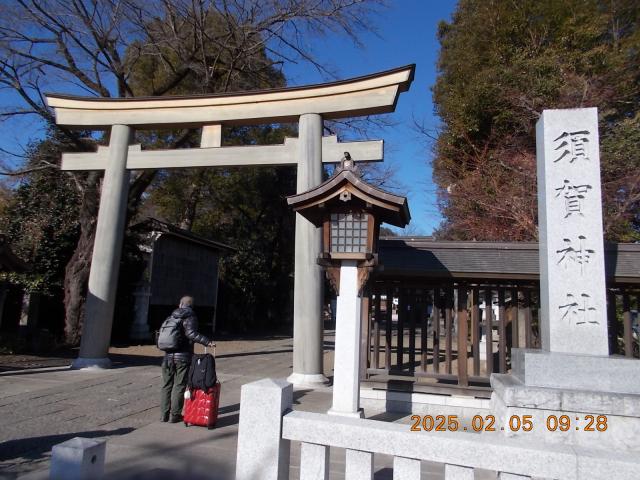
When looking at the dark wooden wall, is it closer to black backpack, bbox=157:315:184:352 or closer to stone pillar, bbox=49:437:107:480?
black backpack, bbox=157:315:184:352

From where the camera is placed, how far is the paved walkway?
4.56 metres

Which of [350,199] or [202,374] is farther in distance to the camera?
[350,199]

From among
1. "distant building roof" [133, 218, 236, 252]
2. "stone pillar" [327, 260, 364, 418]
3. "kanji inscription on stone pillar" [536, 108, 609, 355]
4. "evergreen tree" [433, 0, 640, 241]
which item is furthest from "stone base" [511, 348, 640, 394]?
"distant building roof" [133, 218, 236, 252]

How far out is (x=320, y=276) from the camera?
9.34 meters

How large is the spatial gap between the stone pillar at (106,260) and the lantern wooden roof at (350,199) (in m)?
6.29

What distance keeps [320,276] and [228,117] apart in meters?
4.53

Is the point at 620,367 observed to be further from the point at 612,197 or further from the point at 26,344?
the point at 26,344

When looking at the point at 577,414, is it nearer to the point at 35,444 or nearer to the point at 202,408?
the point at 202,408

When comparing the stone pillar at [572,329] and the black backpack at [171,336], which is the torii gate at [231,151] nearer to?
the black backpack at [171,336]

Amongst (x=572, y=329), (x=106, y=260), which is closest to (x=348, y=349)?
(x=572, y=329)

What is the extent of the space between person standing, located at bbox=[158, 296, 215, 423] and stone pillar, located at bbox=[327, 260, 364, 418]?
1865mm

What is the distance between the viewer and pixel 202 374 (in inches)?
234

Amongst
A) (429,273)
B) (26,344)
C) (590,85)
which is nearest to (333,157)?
(429,273)

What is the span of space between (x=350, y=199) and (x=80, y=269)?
1202 centimetres
